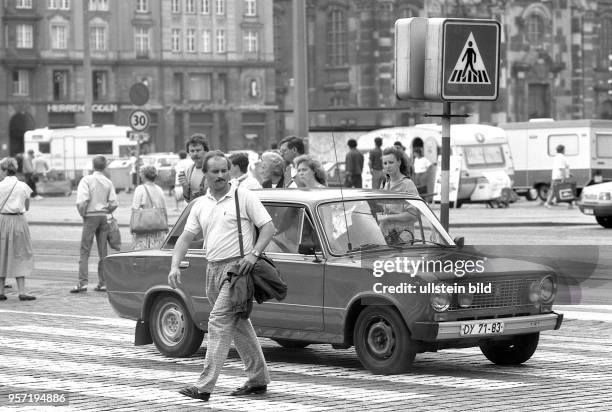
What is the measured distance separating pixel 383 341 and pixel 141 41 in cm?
9408

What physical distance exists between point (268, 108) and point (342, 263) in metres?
96.1

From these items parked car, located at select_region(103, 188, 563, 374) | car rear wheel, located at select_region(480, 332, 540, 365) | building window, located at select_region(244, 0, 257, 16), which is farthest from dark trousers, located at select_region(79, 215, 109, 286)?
building window, located at select_region(244, 0, 257, 16)

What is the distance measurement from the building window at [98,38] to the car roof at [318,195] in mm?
90111

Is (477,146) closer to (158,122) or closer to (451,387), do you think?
(451,387)

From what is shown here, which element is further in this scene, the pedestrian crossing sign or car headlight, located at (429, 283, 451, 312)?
the pedestrian crossing sign

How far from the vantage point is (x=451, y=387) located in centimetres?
1120

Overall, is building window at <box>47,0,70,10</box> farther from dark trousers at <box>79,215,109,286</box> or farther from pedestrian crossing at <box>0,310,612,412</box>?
pedestrian crossing at <box>0,310,612,412</box>

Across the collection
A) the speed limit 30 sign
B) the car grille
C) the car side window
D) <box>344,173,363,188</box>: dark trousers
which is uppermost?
the speed limit 30 sign

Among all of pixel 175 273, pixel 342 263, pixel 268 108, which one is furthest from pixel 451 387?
pixel 268 108

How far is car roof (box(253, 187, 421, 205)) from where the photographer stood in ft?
41.3

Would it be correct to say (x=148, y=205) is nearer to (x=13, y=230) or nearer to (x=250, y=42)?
(x=13, y=230)

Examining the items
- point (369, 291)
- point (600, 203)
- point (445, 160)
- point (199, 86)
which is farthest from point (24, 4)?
point (369, 291)

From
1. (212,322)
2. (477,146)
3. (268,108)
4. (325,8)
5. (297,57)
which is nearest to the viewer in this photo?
(212,322)

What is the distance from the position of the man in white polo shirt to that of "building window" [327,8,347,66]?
3435 inches
